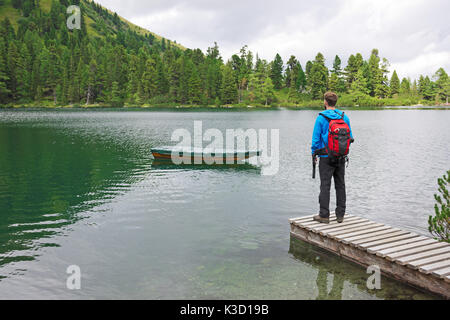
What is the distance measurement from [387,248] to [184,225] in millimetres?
6927

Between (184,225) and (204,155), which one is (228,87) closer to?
(204,155)

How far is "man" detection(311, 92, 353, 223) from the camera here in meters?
8.70

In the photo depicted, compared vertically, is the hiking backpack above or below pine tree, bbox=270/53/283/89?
below

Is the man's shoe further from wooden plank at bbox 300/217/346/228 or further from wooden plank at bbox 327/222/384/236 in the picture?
wooden plank at bbox 327/222/384/236

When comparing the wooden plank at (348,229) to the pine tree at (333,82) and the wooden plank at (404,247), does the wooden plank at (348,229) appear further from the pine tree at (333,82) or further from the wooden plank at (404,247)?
the pine tree at (333,82)

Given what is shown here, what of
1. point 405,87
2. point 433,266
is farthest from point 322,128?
point 405,87

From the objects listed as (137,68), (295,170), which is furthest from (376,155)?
(137,68)

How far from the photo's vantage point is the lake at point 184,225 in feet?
25.9

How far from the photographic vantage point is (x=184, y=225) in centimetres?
1232

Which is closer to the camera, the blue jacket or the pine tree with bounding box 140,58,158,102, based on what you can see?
the blue jacket

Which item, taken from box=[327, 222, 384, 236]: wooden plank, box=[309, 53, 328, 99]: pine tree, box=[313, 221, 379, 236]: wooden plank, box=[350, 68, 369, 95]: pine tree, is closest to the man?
box=[313, 221, 379, 236]: wooden plank

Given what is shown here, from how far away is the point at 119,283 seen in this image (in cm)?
805

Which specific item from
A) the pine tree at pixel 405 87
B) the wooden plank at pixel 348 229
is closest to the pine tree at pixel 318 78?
the pine tree at pixel 405 87

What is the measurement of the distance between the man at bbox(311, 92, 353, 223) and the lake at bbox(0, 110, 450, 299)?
143cm
